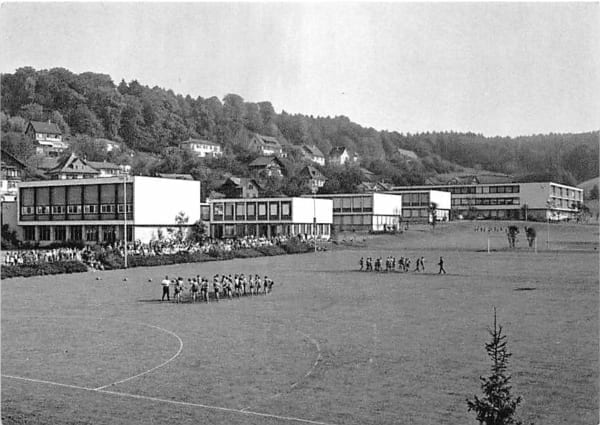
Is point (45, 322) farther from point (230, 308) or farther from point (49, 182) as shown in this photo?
point (49, 182)

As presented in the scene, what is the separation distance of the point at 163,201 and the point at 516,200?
66556mm

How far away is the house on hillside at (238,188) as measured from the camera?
4104 inches

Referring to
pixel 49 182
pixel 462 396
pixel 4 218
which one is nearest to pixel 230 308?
pixel 462 396

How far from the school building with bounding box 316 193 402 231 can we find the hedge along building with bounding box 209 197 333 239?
871cm

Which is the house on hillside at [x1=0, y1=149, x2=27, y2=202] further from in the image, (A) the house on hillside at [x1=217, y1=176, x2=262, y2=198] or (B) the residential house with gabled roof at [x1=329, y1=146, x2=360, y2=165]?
(B) the residential house with gabled roof at [x1=329, y1=146, x2=360, y2=165]

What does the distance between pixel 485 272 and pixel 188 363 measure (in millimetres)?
27136

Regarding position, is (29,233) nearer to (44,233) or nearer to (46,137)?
(44,233)

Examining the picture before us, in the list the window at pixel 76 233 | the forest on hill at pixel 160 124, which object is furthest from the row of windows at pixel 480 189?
the window at pixel 76 233

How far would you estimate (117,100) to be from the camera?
116 meters

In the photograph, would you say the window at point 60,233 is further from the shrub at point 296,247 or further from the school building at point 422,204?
the school building at point 422,204

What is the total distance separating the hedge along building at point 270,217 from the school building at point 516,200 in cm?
4005

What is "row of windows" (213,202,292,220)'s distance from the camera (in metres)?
75.8

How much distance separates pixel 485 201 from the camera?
4552 inches

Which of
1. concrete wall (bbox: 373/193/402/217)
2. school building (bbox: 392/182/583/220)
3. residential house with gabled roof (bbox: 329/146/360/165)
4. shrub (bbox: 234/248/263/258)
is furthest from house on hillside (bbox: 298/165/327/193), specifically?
shrub (bbox: 234/248/263/258)
